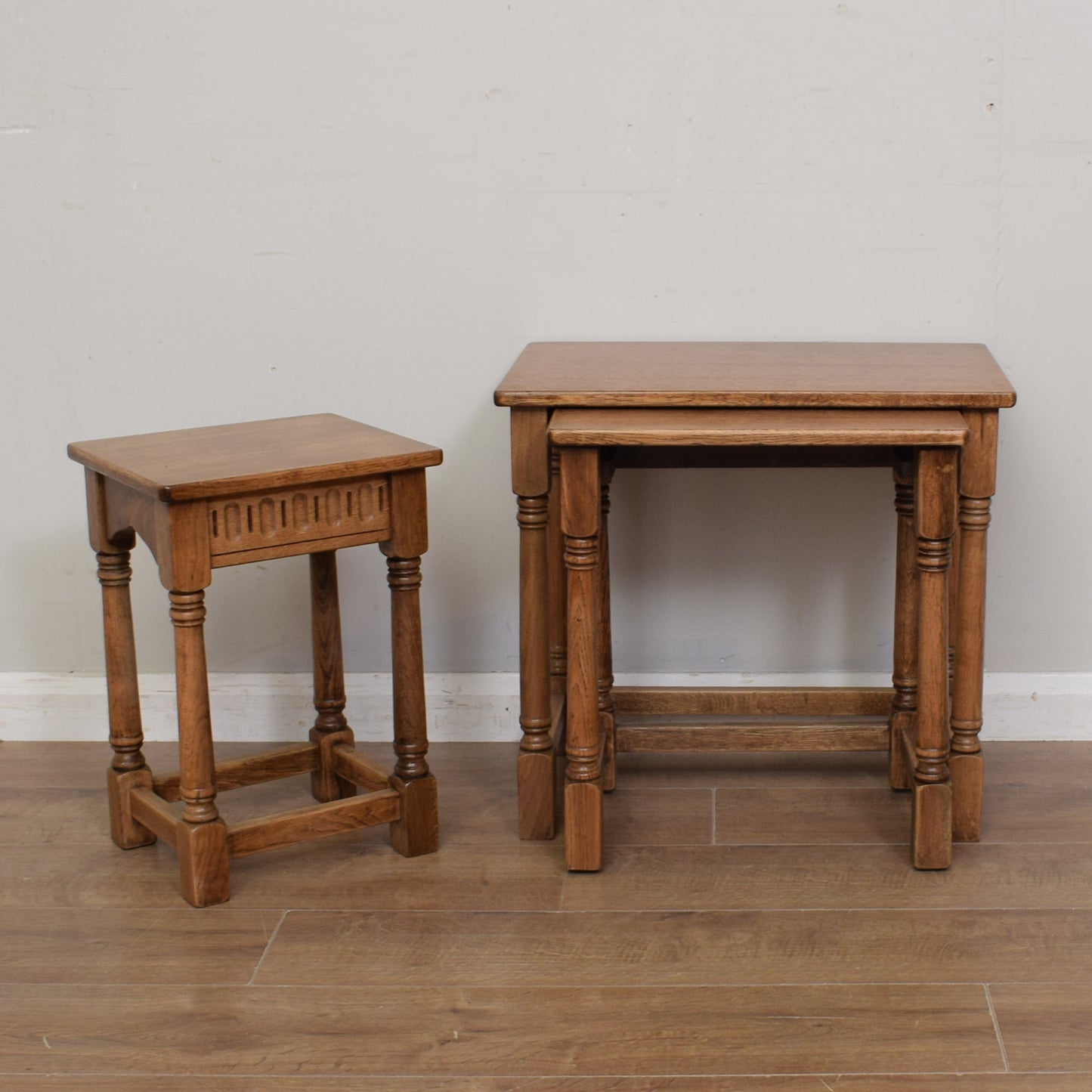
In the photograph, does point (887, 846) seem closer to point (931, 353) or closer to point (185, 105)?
point (931, 353)

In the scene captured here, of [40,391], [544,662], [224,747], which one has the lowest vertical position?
[224,747]

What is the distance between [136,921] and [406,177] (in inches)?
51.4

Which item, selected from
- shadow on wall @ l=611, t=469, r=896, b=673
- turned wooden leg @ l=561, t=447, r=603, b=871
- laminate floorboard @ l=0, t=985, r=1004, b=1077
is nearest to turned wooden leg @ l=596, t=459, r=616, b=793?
shadow on wall @ l=611, t=469, r=896, b=673

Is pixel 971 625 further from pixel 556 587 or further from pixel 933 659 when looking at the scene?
pixel 556 587

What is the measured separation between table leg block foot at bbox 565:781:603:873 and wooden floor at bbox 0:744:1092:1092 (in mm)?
28

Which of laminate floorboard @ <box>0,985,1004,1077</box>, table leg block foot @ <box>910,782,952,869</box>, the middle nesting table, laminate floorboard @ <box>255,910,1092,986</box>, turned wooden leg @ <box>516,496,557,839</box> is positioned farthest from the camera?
turned wooden leg @ <box>516,496,557,839</box>

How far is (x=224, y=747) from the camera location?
2.70 m

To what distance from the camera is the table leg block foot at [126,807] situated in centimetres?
223

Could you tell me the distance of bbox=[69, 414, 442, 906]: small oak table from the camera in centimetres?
193

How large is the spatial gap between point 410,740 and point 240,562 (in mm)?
413

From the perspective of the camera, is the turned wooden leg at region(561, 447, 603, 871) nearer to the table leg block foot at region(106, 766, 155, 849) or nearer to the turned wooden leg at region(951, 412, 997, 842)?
the turned wooden leg at region(951, 412, 997, 842)

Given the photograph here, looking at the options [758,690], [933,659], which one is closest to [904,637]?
[758,690]

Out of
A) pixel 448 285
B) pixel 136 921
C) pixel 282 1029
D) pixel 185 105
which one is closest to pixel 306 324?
pixel 448 285

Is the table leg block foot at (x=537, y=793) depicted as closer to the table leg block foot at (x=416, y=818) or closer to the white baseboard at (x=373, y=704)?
the table leg block foot at (x=416, y=818)
